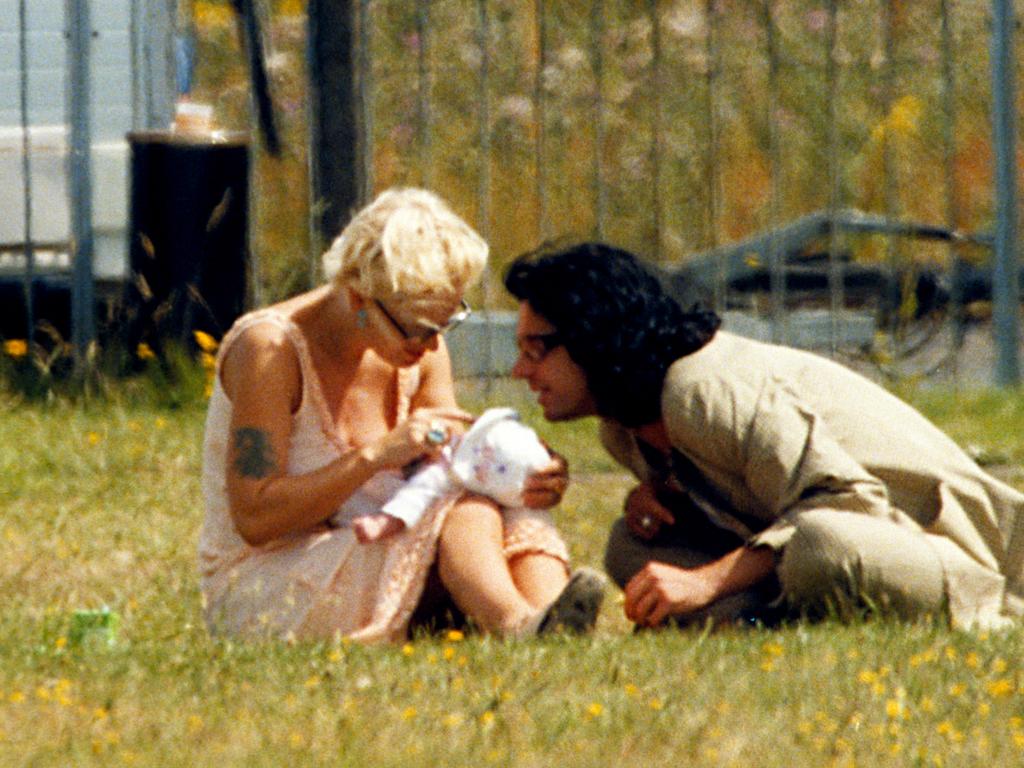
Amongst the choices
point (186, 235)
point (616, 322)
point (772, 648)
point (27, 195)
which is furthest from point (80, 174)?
point (772, 648)

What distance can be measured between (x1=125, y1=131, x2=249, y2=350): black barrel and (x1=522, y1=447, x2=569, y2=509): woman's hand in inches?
124

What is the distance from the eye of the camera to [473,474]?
4.55 meters

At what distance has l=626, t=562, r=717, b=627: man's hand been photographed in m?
4.44

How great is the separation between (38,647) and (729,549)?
1.39 metres

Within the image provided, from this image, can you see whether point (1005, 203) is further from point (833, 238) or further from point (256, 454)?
point (256, 454)

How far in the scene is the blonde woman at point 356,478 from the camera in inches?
178

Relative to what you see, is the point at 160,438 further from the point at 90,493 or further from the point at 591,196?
the point at 591,196

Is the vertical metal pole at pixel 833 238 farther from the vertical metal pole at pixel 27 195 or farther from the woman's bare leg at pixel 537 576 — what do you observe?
the woman's bare leg at pixel 537 576

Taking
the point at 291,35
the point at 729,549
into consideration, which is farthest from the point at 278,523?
the point at 291,35

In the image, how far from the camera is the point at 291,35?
11.1m

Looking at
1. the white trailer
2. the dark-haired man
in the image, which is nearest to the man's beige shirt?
the dark-haired man

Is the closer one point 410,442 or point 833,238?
point 410,442

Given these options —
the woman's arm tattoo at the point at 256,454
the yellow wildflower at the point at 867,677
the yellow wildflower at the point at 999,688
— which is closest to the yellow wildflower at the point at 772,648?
the yellow wildflower at the point at 867,677

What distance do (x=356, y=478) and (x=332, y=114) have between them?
11.3 ft
